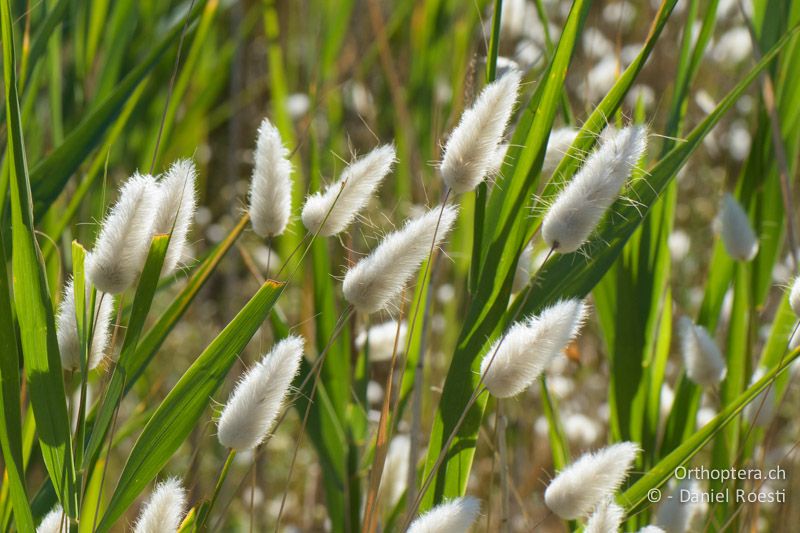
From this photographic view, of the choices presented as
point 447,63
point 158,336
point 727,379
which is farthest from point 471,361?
point 447,63

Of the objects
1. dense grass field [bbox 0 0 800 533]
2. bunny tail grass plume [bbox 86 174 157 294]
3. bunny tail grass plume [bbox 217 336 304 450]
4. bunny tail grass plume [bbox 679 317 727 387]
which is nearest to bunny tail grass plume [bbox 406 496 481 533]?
dense grass field [bbox 0 0 800 533]

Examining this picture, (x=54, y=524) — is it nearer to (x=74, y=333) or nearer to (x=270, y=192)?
(x=74, y=333)

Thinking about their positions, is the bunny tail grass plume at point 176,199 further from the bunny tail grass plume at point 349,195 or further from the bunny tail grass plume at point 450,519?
the bunny tail grass plume at point 450,519

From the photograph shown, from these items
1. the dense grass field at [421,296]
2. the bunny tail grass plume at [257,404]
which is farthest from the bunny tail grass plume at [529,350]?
the bunny tail grass plume at [257,404]

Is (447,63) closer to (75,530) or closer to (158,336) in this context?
(158,336)

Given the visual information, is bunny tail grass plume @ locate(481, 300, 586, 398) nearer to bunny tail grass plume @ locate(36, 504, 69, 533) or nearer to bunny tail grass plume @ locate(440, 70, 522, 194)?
bunny tail grass plume @ locate(440, 70, 522, 194)

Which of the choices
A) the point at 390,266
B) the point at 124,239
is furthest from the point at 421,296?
the point at 124,239
